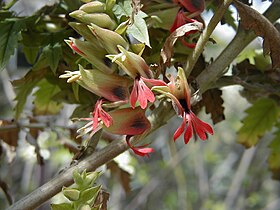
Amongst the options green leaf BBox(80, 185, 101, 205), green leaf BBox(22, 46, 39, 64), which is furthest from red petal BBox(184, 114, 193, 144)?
green leaf BBox(22, 46, 39, 64)

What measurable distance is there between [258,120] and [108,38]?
473 millimetres

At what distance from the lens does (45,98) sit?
3.16 feet

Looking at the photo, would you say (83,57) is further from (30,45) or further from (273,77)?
(273,77)

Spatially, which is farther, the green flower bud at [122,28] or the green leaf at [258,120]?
the green leaf at [258,120]

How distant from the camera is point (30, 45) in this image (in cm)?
78

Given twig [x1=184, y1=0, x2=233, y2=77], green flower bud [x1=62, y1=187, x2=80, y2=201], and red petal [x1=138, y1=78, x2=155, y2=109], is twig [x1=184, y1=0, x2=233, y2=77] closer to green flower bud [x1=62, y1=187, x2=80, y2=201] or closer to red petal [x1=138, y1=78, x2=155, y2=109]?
red petal [x1=138, y1=78, x2=155, y2=109]

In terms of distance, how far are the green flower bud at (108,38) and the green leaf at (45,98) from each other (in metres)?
0.31

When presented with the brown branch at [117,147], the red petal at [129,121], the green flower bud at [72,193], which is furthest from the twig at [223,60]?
the green flower bud at [72,193]

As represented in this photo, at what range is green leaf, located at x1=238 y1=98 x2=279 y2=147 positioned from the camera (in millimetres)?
952

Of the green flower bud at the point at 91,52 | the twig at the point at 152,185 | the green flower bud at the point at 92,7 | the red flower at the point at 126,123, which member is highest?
the green flower bud at the point at 92,7

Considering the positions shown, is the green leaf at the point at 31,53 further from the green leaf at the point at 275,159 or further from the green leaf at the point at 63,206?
the green leaf at the point at 275,159

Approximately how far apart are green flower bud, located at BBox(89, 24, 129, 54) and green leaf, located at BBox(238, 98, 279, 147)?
1.38 feet

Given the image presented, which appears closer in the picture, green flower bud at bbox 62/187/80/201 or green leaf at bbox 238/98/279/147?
green flower bud at bbox 62/187/80/201

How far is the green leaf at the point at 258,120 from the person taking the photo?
952mm
